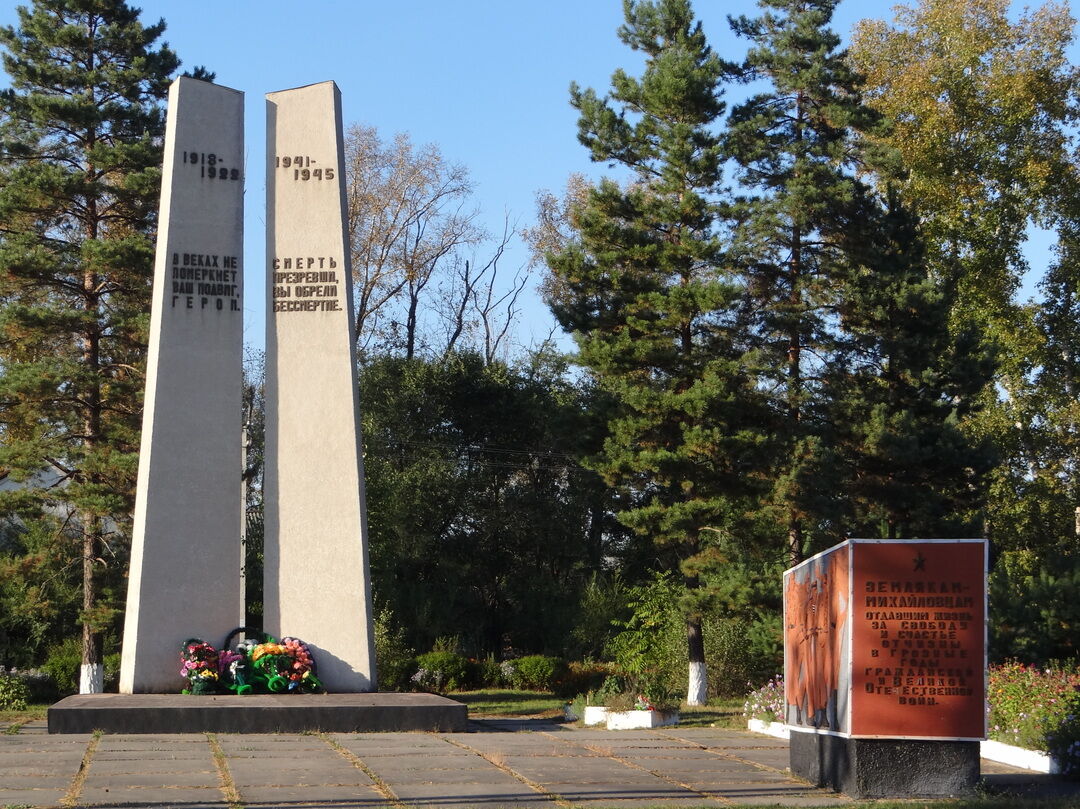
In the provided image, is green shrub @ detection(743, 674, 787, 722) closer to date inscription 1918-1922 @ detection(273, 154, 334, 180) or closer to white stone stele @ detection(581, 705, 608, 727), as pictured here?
white stone stele @ detection(581, 705, 608, 727)

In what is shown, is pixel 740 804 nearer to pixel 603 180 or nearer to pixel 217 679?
pixel 217 679

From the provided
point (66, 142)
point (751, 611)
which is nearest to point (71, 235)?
point (66, 142)

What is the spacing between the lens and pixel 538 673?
24.8 metres

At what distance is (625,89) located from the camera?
2106cm

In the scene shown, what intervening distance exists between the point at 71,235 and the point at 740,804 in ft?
62.5

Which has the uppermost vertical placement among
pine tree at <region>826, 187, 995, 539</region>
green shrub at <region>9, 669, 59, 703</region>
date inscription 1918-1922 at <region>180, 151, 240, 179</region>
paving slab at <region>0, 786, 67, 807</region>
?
date inscription 1918-1922 at <region>180, 151, 240, 179</region>

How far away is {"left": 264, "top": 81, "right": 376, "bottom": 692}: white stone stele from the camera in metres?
14.2

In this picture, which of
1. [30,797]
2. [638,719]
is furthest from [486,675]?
[30,797]

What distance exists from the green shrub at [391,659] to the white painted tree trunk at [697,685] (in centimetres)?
590

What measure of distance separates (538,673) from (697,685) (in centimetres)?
562

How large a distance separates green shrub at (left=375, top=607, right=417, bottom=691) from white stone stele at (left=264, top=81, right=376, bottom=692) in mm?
8336

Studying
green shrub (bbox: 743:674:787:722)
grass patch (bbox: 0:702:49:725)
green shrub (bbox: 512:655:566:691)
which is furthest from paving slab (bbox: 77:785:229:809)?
green shrub (bbox: 512:655:566:691)

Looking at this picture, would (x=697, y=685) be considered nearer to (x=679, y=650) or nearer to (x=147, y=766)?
(x=679, y=650)

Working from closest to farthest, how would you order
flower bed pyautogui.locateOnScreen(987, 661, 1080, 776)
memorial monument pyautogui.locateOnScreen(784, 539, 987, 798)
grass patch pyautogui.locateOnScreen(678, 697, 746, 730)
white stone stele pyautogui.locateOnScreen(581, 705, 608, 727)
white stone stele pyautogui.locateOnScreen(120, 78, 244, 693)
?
memorial monument pyautogui.locateOnScreen(784, 539, 987, 798)
flower bed pyautogui.locateOnScreen(987, 661, 1080, 776)
white stone stele pyautogui.locateOnScreen(120, 78, 244, 693)
grass patch pyautogui.locateOnScreen(678, 697, 746, 730)
white stone stele pyautogui.locateOnScreen(581, 705, 608, 727)
